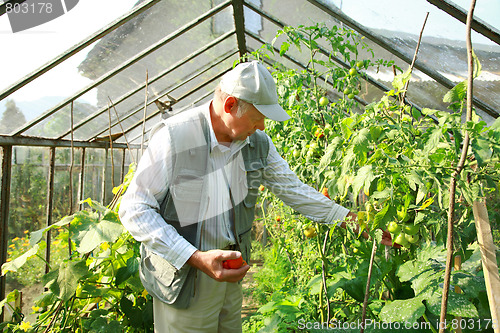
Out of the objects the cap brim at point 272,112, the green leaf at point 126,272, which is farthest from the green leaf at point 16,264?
the cap brim at point 272,112

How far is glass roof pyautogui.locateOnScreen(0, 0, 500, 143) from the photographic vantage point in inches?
99.9

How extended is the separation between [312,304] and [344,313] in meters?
0.22

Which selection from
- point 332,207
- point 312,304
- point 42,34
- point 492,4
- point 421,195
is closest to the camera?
point 421,195

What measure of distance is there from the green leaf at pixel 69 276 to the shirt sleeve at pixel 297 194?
1.17 meters

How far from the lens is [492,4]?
2072 mm

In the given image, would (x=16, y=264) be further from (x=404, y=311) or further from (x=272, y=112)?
(x=404, y=311)

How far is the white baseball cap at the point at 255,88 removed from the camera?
1.42m

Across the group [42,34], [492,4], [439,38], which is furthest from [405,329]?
[42,34]

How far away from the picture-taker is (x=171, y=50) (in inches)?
157

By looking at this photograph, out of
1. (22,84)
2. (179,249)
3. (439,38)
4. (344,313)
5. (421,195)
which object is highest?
(439,38)

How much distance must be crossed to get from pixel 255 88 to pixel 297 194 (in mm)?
597

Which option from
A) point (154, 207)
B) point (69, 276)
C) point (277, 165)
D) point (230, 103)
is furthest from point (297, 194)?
point (69, 276)

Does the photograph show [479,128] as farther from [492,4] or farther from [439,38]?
[439,38]

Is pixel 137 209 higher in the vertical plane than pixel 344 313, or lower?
higher
